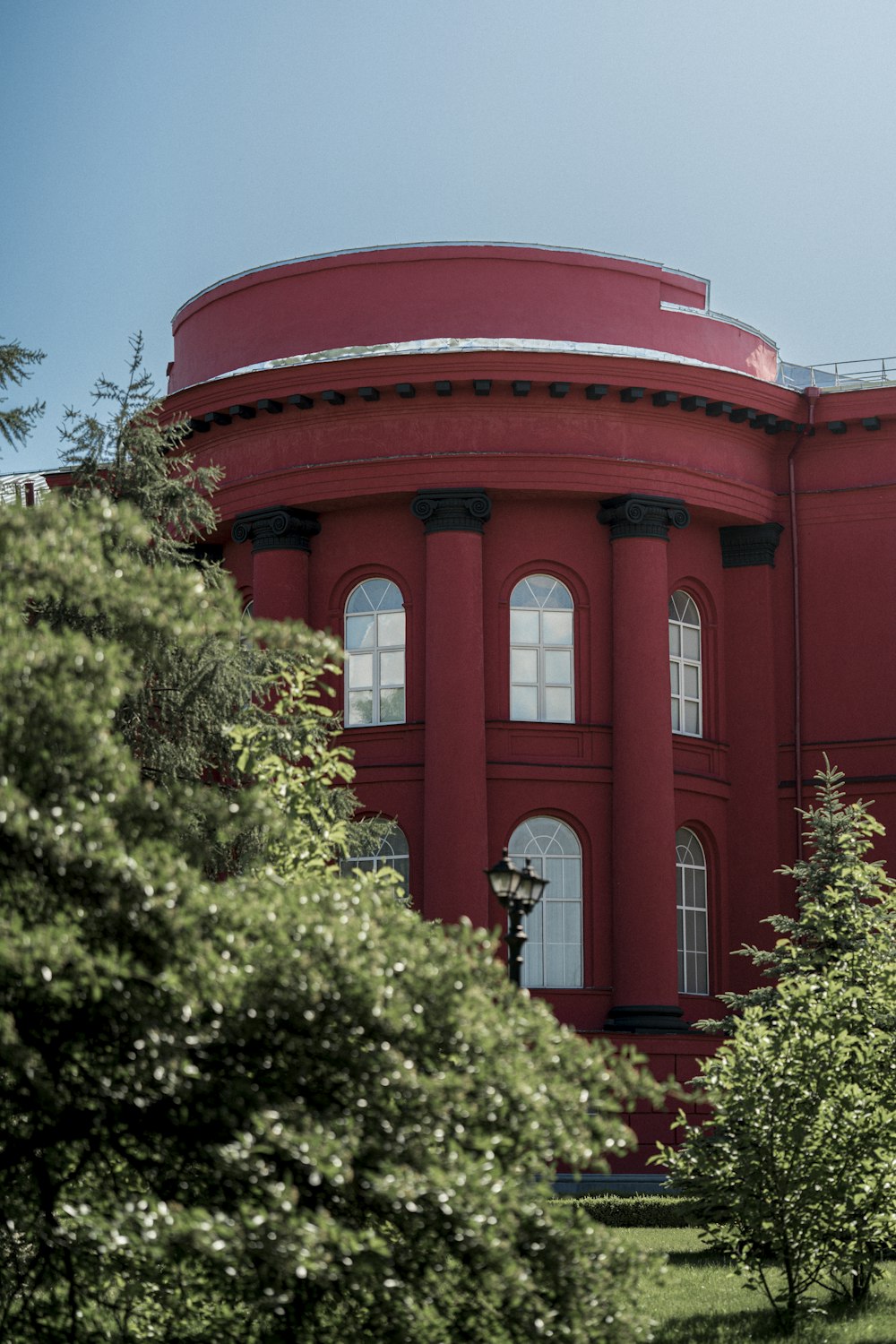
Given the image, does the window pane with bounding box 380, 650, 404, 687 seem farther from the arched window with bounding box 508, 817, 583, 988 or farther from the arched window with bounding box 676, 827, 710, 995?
the arched window with bounding box 676, 827, 710, 995

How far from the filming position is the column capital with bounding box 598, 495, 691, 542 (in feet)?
85.1

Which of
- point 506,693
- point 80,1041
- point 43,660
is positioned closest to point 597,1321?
point 80,1041

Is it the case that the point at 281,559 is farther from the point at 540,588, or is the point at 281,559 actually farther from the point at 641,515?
the point at 641,515

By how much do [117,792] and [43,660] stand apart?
0.66 meters

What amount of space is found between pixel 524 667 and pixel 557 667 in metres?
0.48

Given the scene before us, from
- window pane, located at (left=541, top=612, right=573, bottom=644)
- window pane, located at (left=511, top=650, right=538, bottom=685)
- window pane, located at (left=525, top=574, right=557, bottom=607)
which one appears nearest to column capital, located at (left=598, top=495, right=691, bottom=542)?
window pane, located at (left=525, top=574, right=557, bottom=607)

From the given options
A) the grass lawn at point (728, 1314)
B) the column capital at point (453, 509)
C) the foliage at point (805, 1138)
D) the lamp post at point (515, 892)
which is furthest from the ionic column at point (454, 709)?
the foliage at point (805, 1138)

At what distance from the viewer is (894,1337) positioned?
517 inches

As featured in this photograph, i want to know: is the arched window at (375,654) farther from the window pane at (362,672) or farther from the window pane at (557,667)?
the window pane at (557,667)

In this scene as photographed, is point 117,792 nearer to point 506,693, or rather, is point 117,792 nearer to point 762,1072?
point 762,1072

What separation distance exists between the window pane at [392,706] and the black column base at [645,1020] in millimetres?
5081

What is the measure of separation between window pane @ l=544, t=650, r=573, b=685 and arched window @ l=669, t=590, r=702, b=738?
1653 mm

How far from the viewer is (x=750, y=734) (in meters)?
27.3

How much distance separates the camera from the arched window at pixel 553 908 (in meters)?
25.4
